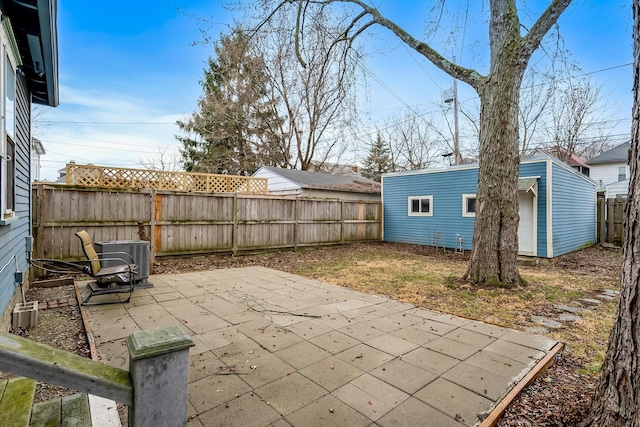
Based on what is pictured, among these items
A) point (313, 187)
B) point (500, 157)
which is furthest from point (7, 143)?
point (313, 187)

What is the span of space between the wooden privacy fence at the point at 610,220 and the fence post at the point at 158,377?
15283 mm

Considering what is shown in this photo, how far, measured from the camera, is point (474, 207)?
33.9 feet

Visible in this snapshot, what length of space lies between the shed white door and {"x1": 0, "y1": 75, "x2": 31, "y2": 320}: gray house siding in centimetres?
1093

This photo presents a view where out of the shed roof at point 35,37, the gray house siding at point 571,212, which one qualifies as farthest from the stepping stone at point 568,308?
the shed roof at point 35,37

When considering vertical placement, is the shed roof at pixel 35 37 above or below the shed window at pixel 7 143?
above

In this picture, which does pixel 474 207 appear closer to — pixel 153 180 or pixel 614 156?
pixel 153 180

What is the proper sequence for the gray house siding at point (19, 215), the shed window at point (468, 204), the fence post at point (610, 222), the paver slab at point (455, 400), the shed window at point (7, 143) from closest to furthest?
1. the paver slab at point (455, 400)
2. the shed window at point (7, 143)
3. the gray house siding at point (19, 215)
4. the shed window at point (468, 204)
5. the fence post at point (610, 222)

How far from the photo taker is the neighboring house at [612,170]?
20344 mm

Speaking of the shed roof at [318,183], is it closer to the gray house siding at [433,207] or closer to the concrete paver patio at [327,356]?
the gray house siding at [433,207]

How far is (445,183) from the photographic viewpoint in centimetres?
1114

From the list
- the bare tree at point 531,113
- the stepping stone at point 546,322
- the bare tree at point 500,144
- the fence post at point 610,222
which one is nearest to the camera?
the stepping stone at point 546,322

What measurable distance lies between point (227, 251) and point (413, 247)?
668 centimetres

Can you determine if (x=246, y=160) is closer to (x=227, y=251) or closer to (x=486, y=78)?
(x=227, y=251)

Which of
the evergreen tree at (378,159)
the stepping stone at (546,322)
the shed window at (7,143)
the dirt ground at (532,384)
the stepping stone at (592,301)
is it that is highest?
the evergreen tree at (378,159)
